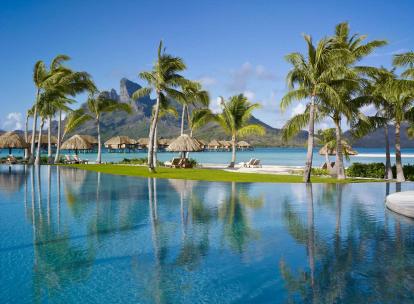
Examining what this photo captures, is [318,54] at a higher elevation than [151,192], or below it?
higher

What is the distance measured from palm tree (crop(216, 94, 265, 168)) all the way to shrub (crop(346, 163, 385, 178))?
8.55 metres

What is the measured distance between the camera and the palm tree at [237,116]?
30047 mm

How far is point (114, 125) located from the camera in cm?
18450

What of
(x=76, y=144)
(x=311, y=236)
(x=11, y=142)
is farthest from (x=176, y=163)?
(x=311, y=236)

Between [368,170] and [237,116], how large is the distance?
37.0 ft

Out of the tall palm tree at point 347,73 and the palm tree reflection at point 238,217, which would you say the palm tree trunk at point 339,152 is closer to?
the tall palm tree at point 347,73

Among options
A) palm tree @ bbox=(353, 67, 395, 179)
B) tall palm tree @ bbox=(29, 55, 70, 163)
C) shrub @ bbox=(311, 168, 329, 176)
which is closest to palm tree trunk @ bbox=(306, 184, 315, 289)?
palm tree @ bbox=(353, 67, 395, 179)

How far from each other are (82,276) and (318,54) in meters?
14.9

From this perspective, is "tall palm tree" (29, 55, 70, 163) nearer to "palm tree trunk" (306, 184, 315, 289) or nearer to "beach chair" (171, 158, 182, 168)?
"beach chair" (171, 158, 182, 168)

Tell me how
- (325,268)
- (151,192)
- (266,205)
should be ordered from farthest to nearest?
(151,192) → (266,205) → (325,268)

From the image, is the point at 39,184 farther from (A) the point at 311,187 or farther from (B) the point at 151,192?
(A) the point at 311,187

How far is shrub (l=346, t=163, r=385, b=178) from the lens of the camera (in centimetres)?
2188

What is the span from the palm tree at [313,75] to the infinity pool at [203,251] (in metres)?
6.00

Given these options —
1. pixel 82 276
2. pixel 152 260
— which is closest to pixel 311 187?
pixel 152 260
